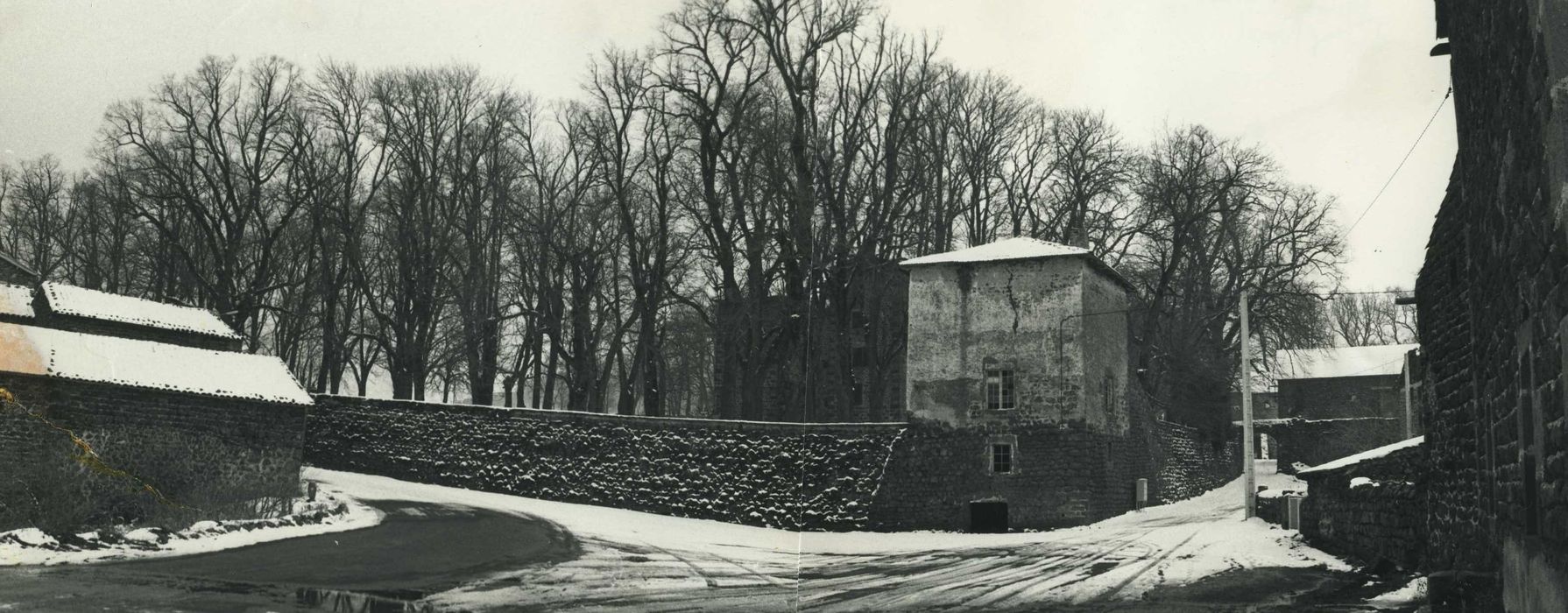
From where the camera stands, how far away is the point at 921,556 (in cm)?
741

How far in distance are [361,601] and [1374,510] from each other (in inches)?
237

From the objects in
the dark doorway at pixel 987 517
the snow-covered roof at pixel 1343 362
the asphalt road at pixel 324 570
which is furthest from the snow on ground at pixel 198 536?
the snow-covered roof at pixel 1343 362

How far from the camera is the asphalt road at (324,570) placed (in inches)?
168

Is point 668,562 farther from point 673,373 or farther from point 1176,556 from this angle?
point 1176,556

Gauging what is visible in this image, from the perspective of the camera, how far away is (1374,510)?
22.7 feet

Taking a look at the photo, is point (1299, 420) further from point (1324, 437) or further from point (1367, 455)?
point (1367, 455)

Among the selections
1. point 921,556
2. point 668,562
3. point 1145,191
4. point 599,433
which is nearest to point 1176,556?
point 921,556

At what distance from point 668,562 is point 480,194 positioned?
7.51 ft

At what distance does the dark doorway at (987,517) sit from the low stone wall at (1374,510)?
84.6 inches

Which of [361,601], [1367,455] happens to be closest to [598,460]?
[361,601]

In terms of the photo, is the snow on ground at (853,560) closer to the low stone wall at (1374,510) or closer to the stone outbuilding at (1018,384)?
the low stone wall at (1374,510)

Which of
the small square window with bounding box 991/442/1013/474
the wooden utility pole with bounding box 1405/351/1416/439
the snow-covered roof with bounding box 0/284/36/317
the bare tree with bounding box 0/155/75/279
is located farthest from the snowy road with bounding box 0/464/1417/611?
the bare tree with bounding box 0/155/75/279

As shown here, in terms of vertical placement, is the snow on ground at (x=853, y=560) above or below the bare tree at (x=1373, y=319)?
below

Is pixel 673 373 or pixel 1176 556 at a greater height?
pixel 673 373
